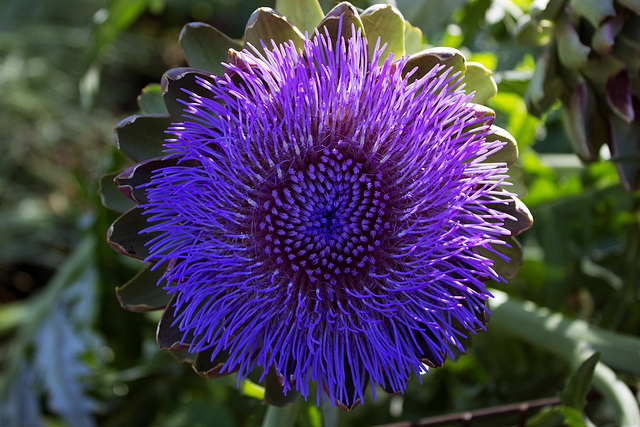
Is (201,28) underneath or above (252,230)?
above

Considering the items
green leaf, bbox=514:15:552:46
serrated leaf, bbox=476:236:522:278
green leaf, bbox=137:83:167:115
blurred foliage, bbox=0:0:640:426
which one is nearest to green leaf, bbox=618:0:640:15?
green leaf, bbox=514:15:552:46

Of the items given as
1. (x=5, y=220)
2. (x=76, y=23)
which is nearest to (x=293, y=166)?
(x=5, y=220)

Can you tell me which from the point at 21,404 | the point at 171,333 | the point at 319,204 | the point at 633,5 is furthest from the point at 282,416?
the point at 21,404

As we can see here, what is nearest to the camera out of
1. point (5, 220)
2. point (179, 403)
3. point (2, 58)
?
point (179, 403)

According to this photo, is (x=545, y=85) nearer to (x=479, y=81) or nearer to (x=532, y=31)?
(x=532, y=31)

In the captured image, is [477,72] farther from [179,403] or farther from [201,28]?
[179,403]

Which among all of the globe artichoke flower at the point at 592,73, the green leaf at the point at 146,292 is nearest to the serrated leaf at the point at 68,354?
the green leaf at the point at 146,292

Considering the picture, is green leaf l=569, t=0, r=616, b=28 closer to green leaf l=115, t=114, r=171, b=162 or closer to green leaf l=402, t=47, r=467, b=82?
green leaf l=402, t=47, r=467, b=82
